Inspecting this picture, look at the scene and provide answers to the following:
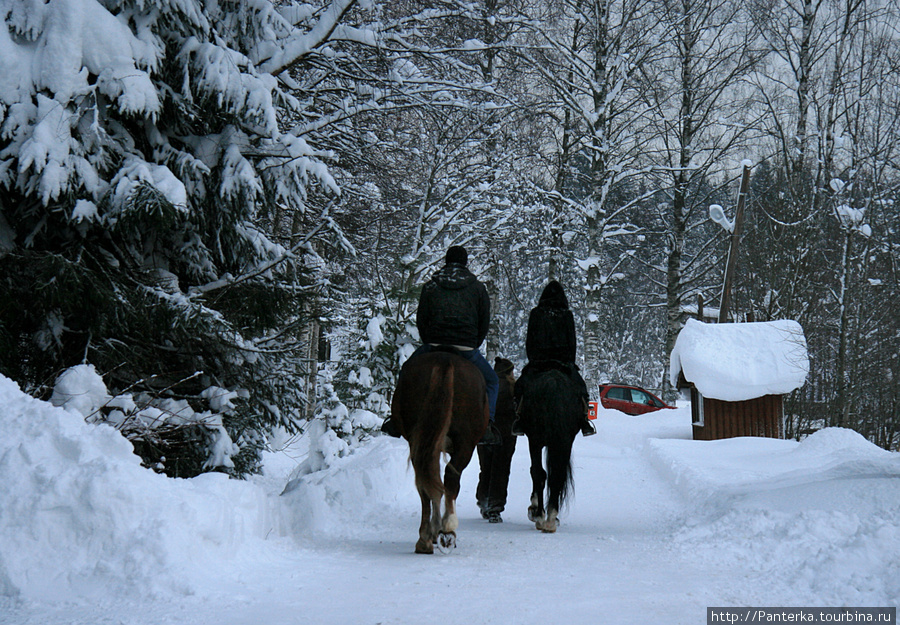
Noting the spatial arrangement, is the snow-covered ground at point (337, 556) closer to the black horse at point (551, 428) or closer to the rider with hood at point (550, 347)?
the black horse at point (551, 428)

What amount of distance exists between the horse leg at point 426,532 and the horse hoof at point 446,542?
0.07m

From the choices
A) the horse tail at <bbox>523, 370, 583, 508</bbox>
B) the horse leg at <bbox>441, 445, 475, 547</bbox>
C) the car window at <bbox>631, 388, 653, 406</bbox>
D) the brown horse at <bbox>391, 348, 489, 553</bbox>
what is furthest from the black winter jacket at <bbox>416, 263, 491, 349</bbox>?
the car window at <bbox>631, 388, 653, 406</bbox>

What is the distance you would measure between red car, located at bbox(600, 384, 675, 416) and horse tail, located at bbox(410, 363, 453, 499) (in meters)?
26.6

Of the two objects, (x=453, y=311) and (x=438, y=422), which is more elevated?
(x=453, y=311)

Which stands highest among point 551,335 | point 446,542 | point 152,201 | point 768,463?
point 152,201

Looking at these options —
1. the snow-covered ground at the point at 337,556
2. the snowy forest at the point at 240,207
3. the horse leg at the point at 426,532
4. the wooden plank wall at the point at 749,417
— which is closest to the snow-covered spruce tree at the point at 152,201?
the snowy forest at the point at 240,207

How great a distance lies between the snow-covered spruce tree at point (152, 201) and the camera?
5781 millimetres

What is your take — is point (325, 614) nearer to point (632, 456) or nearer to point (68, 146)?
point (68, 146)

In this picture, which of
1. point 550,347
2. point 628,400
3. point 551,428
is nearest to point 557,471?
point 551,428

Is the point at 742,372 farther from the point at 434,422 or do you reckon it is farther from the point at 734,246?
the point at 434,422

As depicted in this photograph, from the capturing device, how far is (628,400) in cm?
3203

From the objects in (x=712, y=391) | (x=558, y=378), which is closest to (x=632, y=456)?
(x=712, y=391)

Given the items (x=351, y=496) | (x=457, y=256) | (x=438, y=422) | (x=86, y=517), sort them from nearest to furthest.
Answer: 1. (x=86, y=517)
2. (x=438, y=422)
3. (x=457, y=256)
4. (x=351, y=496)

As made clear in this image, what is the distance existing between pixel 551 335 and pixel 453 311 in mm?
1768
